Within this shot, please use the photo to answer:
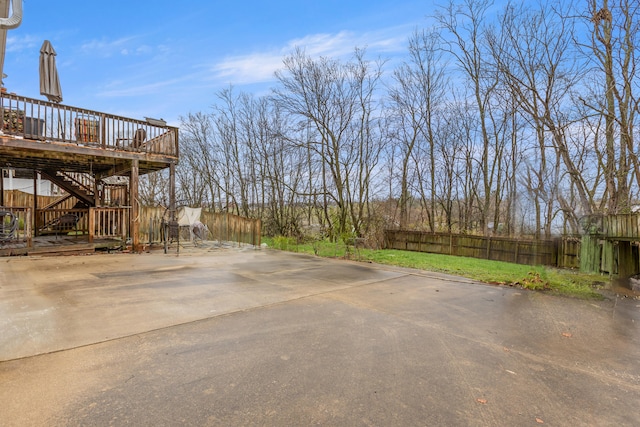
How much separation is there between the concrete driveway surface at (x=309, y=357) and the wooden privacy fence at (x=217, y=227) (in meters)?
6.47

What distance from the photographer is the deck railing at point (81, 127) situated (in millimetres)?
8523

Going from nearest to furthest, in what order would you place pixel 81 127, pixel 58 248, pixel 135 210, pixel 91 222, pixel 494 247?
pixel 58 248, pixel 81 127, pixel 91 222, pixel 135 210, pixel 494 247

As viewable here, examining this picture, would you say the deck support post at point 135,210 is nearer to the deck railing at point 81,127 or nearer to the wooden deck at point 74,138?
the wooden deck at point 74,138

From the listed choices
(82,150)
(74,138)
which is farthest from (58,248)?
(74,138)

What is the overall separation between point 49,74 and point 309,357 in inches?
445

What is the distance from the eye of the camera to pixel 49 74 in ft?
30.4

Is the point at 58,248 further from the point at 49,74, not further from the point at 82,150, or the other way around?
the point at 49,74

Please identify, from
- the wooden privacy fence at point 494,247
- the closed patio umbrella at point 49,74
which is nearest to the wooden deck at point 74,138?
the closed patio umbrella at point 49,74

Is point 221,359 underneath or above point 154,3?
underneath

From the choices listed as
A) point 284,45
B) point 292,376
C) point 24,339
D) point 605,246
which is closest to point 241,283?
point 24,339

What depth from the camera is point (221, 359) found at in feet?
9.35

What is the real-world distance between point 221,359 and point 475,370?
2.21m

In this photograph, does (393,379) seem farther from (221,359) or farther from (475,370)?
(221,359)

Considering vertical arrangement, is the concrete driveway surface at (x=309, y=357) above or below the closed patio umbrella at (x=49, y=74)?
below
